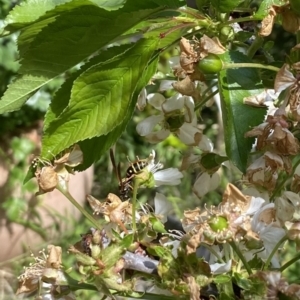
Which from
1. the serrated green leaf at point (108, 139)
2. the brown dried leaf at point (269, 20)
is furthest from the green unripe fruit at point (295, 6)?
the serrated green leaf at point (108, 139)

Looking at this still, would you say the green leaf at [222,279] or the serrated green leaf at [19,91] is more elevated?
the serrated green leaf at [19,91]

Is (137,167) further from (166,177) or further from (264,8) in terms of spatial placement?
(264,8)

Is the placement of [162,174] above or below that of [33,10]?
below

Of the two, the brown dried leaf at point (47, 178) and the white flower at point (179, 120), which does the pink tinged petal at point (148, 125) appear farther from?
the brown dried leaf at point (47, 178)

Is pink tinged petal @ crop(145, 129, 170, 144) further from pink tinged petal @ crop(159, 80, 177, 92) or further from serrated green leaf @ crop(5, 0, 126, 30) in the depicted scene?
serrated green leaf @ crop(5, 0, 126, 30)

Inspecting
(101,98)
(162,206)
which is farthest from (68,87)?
(162,206)

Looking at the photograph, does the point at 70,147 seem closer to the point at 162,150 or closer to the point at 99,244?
the point at 99,244

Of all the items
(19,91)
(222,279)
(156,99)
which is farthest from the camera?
(156,99)

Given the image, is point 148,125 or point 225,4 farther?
point 148,125
